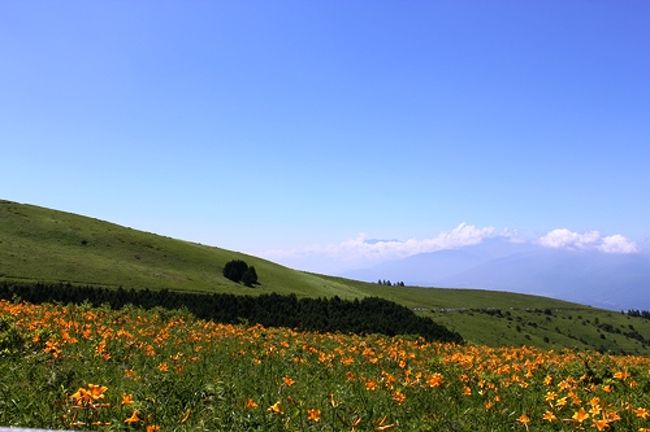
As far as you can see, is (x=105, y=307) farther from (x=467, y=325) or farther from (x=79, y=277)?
(x=467, y=325)

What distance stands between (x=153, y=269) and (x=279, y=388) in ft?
238

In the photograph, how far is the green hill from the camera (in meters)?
64.6

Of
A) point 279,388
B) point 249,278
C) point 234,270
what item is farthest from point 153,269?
point 279,388

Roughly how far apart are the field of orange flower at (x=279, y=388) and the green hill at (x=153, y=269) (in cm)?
5211

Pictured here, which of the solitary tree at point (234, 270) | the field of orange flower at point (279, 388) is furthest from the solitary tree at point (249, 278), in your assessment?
the field of orange flower at point (279, 388)

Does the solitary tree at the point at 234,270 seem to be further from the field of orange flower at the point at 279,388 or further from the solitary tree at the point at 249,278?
the field of orange flower at the point at 279,388

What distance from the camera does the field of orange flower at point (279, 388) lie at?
6160 millimetres

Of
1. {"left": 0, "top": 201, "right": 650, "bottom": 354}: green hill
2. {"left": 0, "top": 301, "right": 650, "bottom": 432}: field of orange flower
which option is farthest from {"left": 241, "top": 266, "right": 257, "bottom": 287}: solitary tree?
{"left": 0, "top": 301, "right": 650, "bottom": 432}: field of orange flower

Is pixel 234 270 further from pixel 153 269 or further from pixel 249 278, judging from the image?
pixel 153 269

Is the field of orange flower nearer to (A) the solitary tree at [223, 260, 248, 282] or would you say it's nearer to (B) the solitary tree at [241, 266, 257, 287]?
(B) the solitary tree at [241, 266, 257, 287]

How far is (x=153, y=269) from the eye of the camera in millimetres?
76188

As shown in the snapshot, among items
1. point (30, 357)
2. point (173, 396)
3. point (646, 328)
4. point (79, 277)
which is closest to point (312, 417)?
point (173, 396)

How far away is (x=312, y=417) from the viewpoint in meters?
5.75

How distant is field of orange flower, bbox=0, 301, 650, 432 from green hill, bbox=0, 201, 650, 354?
52.1 m
